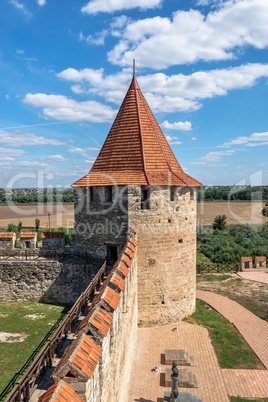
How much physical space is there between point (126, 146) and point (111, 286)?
25.2ft

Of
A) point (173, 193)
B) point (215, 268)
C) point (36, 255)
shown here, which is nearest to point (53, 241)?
point (36, 255)

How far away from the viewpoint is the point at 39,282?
1464 cm

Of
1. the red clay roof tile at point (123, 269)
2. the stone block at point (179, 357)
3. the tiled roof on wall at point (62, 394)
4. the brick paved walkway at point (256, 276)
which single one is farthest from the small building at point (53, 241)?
the brick paved walkway at point (256, 276)

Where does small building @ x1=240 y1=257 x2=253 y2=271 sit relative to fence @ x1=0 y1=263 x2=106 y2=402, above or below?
below

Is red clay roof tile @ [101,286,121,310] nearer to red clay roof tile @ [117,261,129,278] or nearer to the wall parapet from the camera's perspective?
the wall parapet

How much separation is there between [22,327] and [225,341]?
281 inches

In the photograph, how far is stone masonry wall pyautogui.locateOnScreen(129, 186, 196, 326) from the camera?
40.6 ft

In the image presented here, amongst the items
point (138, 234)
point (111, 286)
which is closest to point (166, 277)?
point (138, 234)

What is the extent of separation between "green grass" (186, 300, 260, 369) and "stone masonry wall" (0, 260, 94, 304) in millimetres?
5105

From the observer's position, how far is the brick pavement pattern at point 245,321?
A: 1180 cm

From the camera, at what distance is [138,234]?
12375 mm

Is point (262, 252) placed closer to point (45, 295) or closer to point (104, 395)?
point (45, 295)

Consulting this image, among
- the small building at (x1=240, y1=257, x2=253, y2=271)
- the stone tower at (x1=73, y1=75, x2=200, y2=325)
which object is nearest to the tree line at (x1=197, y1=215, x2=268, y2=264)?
the small building at (x1=240, y1=257, x2=253, y2=271)

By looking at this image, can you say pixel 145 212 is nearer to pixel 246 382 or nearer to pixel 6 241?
pixel 246 382
